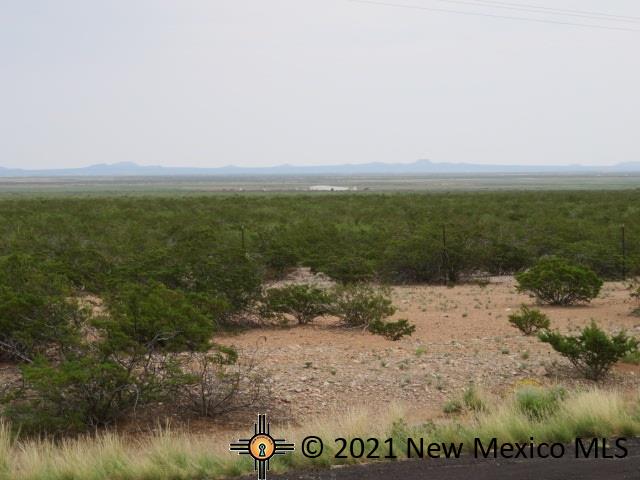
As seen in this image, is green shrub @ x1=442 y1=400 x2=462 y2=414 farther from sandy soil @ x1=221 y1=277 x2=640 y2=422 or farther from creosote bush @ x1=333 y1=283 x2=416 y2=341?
creosote bush @ x1=333 y1=283 x2=416 y2=341

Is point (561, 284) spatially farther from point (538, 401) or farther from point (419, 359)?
point (538, 401)

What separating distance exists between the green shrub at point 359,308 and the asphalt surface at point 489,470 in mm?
9439

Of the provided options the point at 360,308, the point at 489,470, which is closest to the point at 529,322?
the point at 360,308

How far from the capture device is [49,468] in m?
7.43

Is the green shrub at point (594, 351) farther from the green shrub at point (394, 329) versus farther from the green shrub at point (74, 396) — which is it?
the green shrub at point (74, 396)

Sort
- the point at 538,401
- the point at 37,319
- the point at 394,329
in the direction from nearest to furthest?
the point at 538,401 < the point at 37,319 < the point at 394,329

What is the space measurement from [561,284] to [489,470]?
46.3 ft

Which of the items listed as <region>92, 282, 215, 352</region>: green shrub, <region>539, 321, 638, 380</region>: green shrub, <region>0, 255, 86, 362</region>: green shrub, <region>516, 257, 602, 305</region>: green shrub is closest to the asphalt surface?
<region>92, 282, 215, 352</region>: green shrub

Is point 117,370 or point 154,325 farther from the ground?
point 154,325

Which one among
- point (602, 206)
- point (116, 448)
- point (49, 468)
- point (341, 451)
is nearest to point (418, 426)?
point (341, 451)

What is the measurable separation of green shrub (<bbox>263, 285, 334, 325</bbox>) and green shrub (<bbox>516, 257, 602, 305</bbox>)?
5.79 m

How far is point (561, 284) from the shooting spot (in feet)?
67.2

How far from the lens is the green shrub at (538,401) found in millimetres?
9023

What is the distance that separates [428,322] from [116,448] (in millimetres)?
11220
